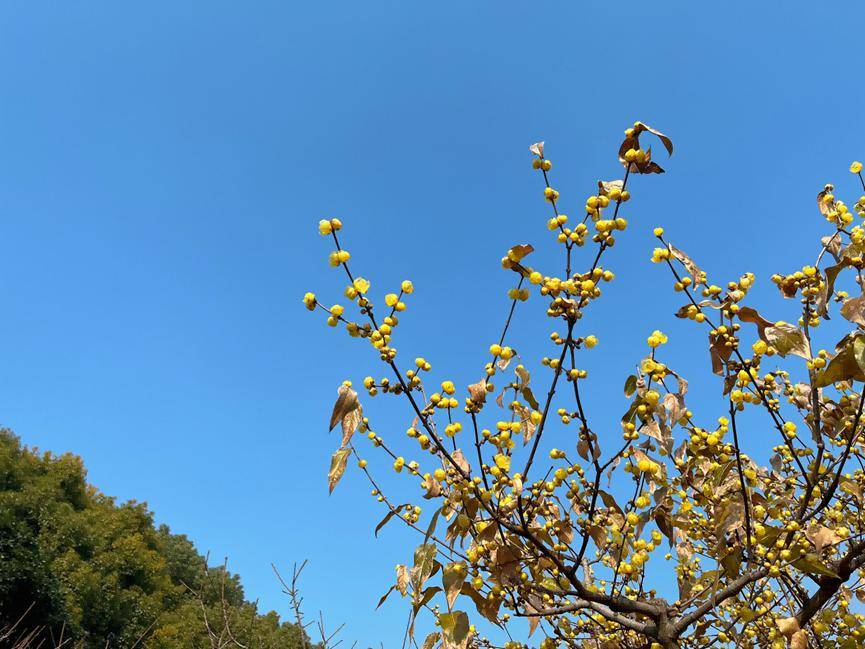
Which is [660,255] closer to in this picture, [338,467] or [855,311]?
[855,311]

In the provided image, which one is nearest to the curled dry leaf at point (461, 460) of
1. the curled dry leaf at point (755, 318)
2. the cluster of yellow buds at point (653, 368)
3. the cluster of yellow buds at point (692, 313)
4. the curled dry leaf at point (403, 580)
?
the curled dry leaf at point (403, 580)

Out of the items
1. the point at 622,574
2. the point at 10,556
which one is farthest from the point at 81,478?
the point at 622,574

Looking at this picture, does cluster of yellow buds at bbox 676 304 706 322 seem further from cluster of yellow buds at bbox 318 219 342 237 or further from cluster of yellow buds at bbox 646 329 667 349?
cluster of yellow buds at bbox 318 219 342 237

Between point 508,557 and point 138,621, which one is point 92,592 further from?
point 508,557

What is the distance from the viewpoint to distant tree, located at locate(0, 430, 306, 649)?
14312 millimetres

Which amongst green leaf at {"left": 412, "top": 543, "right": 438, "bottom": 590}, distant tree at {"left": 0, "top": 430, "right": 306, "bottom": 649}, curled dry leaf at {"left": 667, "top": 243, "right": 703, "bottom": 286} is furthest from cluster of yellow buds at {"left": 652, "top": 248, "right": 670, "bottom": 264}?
distant tree at {"left": 0, "top": 430, "right": 306, "bottom": 649}

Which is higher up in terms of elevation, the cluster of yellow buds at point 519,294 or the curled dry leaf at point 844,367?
the curled dry leaf at point 844,367

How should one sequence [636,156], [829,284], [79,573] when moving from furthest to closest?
[79,573], [829,284], [636,156]

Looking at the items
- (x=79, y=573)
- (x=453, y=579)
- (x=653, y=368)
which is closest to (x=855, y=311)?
(x=653, y=368)

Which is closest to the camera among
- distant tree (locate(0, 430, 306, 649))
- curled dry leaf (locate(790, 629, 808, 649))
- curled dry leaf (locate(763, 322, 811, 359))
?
curled dry leaf (locate(763, 322, 811, 359))

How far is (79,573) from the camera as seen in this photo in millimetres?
14664

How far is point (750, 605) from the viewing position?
2.68m

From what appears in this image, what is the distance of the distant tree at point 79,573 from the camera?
47.0ft

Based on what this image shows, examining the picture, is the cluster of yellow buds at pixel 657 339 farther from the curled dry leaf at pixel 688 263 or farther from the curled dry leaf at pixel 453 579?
the curled dry leaf at pixel 453 579
